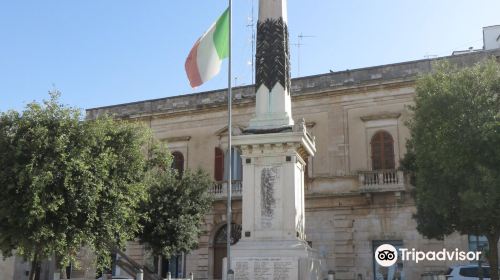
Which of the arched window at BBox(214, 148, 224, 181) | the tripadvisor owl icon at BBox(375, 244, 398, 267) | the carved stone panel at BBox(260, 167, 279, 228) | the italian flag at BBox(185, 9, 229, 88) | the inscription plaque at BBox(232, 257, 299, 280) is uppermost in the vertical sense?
the italian flag at BBox(185, 9, 229, 88)

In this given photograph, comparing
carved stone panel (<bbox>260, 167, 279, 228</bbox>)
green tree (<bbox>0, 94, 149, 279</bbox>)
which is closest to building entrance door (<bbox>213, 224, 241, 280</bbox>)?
green tree (<bbox>0, 94, 149, 279</bbox>)

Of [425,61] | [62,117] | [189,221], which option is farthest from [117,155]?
[425,61]

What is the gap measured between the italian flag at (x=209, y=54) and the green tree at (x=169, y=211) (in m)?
5.22

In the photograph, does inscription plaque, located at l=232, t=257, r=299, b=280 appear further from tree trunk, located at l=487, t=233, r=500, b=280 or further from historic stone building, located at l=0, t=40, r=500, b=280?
historic stone building, located at l=0, t=40, r=500, b=280

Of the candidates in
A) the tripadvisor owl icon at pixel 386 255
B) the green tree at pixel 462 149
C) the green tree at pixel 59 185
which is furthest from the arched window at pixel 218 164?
the green tree at pixel 462 149

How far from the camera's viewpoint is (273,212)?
1360cm

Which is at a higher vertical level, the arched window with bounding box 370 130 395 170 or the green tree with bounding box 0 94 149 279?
the arched window with bounding box 370 130 395 170

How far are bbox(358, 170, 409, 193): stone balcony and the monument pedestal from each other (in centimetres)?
946

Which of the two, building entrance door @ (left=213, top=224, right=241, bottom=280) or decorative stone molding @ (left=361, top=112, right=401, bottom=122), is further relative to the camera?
building entrance door @ (left=213, top=224, right=241, bottom=280)

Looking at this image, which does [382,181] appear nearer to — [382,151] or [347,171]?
[382,151]

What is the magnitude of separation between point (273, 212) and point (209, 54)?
5.32 meters

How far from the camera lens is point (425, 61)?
23938 millimetres

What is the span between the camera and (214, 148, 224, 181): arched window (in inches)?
1059

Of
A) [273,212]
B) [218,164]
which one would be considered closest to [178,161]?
[218,164]
